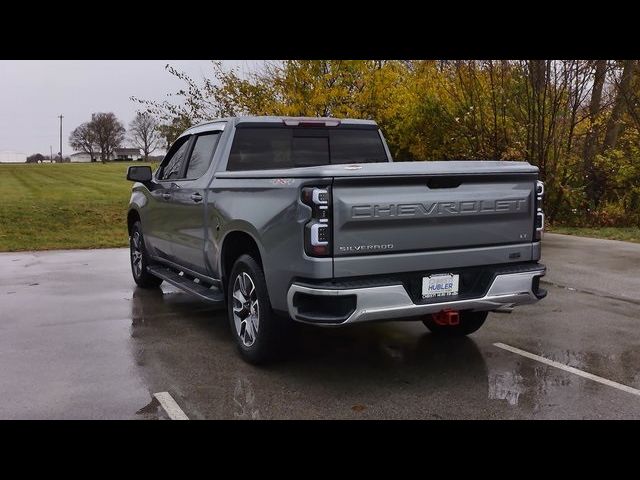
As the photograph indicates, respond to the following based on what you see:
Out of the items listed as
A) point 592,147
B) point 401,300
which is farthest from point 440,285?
point 592,147

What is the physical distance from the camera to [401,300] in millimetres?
4371

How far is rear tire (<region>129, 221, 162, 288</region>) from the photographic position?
8.16m

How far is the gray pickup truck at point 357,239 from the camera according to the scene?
426cm

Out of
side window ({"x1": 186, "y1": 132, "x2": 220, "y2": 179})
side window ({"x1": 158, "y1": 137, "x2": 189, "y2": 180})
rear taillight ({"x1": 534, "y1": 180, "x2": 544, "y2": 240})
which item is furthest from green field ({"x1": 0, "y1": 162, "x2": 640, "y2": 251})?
rear taillight ({"x1": 534, "y1": 180, "x2": 544, "y2": 240})

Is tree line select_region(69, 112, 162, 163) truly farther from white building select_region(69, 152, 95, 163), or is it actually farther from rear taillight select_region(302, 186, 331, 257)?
rear taillight select_region(302, 186, 331, 257)

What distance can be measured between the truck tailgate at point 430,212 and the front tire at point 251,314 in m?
0.89

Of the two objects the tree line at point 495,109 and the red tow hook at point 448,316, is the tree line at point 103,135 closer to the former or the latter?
the tree line at point 495,109

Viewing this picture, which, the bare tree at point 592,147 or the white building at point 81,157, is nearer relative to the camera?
the bare tree at point 592,147

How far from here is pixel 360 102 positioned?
14938mm

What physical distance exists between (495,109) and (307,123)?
9.88 metres

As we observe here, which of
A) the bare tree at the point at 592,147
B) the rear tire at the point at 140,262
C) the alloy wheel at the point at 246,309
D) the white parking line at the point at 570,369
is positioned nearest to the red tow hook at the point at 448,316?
the white parking line at the point at 570,369

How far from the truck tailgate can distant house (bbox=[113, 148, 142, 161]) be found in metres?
93.6

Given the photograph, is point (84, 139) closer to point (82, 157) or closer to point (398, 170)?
point (82, 157)
